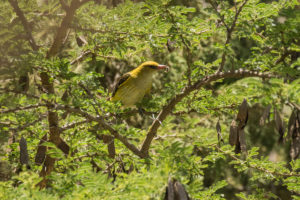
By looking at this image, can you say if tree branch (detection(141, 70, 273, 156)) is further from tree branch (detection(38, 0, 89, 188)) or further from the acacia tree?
tree branch (detection(38, 0, 89, 188))

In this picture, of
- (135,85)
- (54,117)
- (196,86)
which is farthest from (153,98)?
(54,117)

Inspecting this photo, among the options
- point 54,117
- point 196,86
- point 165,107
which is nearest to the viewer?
point 196,86

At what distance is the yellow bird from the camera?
10.4ft

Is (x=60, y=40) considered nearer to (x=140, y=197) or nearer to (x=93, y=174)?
(x=93, y=174)

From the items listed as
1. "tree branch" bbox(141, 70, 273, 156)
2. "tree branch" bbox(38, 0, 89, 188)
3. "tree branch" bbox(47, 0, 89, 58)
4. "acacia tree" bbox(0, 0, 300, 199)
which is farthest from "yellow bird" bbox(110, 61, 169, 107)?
"tree branch" bbox(47, 0, 89, 58)

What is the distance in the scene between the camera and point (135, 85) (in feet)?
10.5

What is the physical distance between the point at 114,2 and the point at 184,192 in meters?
3.15

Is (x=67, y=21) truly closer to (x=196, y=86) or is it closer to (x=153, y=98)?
(x=153, y=98)

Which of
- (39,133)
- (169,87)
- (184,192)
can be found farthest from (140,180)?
(39,133)

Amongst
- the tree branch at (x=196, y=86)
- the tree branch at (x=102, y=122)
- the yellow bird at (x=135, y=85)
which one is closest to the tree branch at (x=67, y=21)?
the yellow bird at (x=135, y=85)

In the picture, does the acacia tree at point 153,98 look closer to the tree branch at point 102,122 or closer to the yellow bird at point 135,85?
the tree branch at point 102,122

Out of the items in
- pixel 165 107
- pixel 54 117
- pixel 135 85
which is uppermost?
pixel 135 85

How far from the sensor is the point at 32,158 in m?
3.30

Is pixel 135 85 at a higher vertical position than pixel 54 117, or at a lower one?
higher
